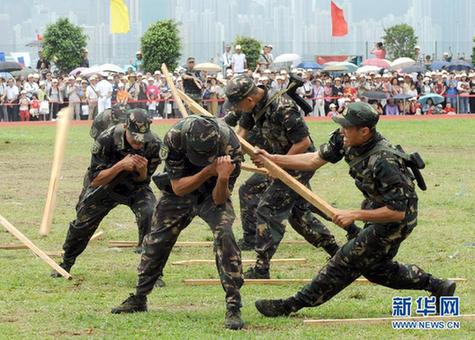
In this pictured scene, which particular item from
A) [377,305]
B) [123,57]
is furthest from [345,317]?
[123,57]

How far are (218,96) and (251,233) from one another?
62.4 feet

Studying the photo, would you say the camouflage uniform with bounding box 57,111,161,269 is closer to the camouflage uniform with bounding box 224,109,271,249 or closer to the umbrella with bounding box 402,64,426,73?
the camouflage uniform with bounding box 224,109,271,249

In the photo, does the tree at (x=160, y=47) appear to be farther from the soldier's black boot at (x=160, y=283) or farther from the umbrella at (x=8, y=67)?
the soldier's black boot at (x=160, y=283)

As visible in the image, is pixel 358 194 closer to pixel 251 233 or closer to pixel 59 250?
pixel 251 233

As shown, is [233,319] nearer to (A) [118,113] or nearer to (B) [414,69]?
(A) [118,113]

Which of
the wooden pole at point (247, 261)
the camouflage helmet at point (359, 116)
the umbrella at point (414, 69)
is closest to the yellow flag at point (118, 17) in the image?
the umbrella at point (414, 69)

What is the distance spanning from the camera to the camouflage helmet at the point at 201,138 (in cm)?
841

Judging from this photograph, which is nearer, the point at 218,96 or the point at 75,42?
the point at 218,96

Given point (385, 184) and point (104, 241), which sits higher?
point (385, 184)

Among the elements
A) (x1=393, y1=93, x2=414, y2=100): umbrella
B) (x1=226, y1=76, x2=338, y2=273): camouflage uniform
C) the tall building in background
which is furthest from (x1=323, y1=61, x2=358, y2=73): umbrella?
(x1=226, y1=76, x2=338, y2=273): camouflage uniform

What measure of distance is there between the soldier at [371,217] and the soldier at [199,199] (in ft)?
1.59

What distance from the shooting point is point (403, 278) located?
875cm

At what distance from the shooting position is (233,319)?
8461 millimetres

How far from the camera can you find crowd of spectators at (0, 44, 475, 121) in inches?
1249
